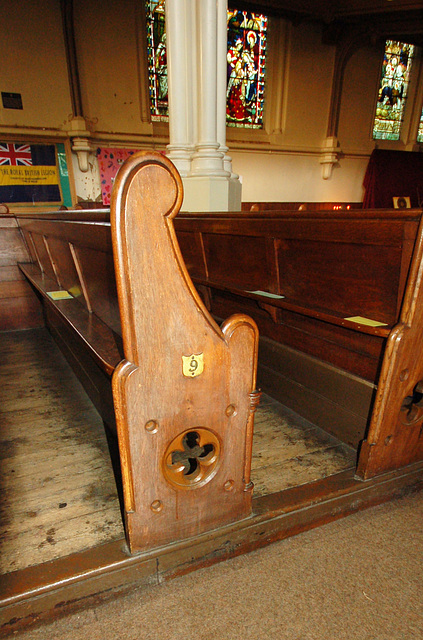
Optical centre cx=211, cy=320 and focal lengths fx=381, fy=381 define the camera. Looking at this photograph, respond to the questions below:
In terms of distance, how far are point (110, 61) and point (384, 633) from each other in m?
7.65

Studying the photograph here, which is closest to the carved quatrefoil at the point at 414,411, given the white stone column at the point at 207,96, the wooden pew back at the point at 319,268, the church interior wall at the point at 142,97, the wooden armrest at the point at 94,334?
the wooden pew back at the point at 319,268

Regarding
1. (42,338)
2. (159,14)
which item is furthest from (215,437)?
(159,14)

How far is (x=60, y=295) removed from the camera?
6.63ft

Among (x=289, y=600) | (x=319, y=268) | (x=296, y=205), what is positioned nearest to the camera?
(x=289, y=600)

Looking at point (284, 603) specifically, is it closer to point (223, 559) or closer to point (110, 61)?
point (223, 559)

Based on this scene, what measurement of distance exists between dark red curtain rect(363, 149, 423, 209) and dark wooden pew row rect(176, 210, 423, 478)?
27.3 feet

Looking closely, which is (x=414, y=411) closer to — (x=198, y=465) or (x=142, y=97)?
(x=198, y=465)

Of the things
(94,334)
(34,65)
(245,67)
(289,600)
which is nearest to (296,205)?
(245,67)

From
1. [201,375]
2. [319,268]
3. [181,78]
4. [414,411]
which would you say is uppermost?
[181,78]

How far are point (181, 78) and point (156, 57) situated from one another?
4.06 m

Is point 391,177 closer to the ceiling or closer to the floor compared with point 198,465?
closer to the ceiling

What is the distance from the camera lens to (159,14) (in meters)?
6.58

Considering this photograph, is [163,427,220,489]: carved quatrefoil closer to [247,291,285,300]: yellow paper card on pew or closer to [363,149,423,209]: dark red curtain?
[247,291,285,300]: yellow paper card on pew

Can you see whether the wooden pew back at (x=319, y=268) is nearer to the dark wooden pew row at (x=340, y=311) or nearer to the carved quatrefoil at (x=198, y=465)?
the dark wooden pew row at (x=340, y=311)
